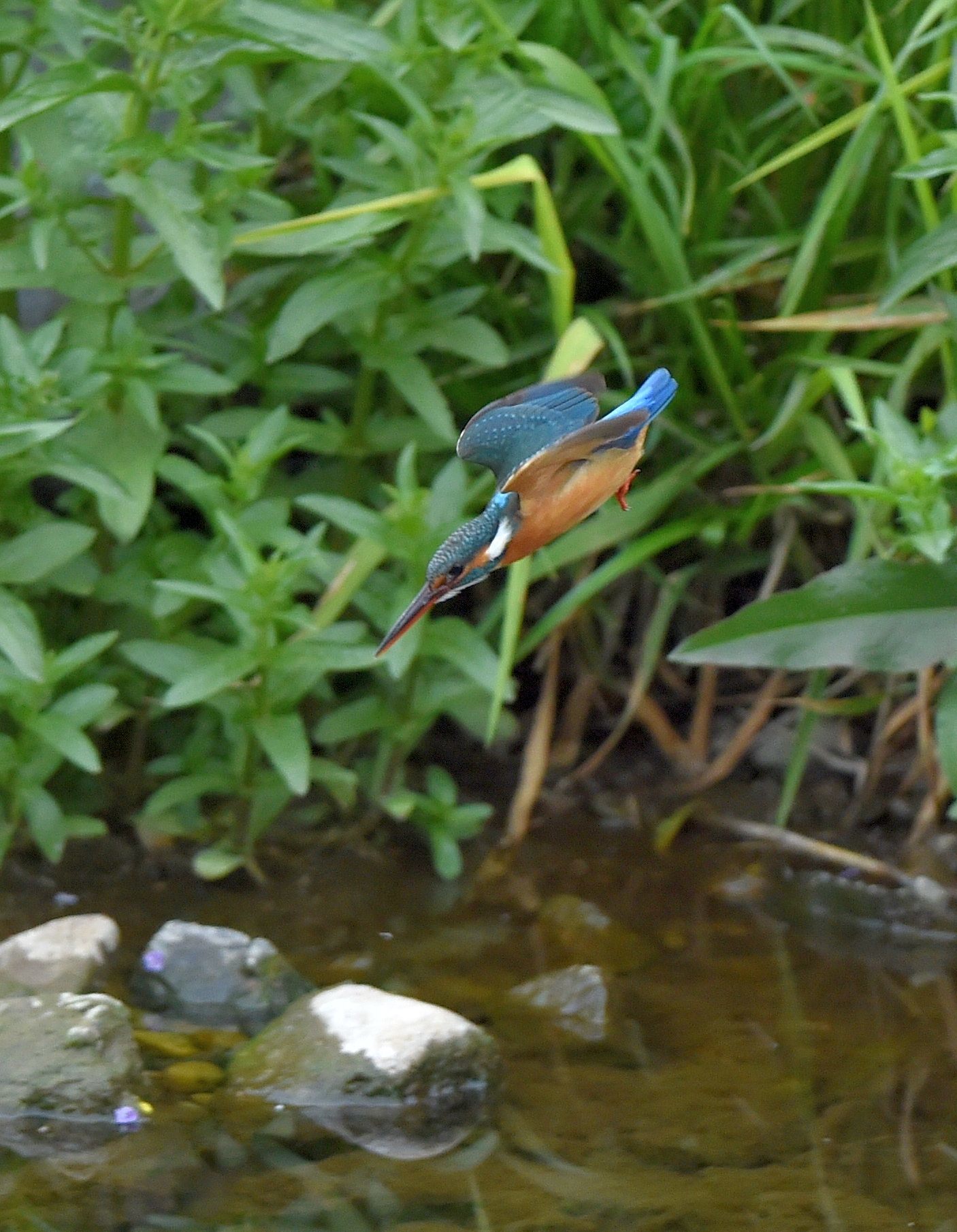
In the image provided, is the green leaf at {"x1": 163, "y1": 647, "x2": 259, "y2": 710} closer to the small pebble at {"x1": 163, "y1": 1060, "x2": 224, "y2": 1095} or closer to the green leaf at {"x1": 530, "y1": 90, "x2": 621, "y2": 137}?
the small pebble at {"x1": 163, "y1": 1060, "x2": 224, "y2": 1095}

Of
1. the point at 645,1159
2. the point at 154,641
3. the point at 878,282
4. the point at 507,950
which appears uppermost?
the point at 878,282

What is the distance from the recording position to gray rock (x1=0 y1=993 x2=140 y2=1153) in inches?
81.1

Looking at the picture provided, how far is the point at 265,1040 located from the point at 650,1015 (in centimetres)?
57

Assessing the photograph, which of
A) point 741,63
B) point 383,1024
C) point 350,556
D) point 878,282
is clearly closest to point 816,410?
point 878,282

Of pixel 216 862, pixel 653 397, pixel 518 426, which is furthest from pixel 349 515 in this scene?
pixel 653 397

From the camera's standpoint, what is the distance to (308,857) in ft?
9.32

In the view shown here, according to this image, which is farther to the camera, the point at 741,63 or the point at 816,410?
the point at 816,410

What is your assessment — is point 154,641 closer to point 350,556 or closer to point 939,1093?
point 350,556

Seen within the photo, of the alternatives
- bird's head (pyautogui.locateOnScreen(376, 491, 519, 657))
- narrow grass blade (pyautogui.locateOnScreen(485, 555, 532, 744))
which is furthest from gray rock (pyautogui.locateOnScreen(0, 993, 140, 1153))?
bird's head (pyautogui.locateOnScreen(376, 491, 519, 657))

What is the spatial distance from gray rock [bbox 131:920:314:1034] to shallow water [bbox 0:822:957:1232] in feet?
0.40

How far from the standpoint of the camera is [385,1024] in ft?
7.09

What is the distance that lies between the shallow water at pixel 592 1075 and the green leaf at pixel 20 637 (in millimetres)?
525

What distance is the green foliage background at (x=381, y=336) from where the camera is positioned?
2361 mm

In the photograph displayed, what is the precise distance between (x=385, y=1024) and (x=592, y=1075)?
30 centimetres
